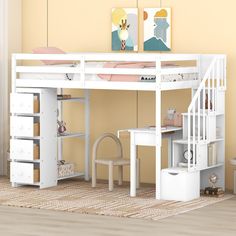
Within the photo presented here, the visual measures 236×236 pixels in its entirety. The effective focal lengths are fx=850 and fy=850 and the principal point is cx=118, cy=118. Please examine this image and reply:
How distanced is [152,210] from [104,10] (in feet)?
7.53

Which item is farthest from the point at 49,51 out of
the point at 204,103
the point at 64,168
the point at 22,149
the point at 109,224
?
the point at 109,224

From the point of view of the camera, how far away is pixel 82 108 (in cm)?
782

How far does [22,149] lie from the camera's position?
7160 mm

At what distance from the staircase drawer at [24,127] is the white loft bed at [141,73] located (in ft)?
0.87

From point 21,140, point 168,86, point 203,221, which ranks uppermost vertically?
point 168,86

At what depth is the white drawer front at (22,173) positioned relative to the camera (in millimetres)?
7133

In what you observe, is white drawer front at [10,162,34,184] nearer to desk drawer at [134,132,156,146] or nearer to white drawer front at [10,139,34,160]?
white drawer front at [10,139,34,160]

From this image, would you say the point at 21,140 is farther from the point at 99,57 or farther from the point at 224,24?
the point at 224,24

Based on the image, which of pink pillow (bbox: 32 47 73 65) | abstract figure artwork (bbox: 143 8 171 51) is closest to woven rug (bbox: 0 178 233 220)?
pink pillow (bbox: 32 47 73 65)

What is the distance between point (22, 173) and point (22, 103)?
0.59 metres

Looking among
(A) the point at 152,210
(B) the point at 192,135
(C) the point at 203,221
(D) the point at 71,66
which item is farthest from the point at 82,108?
(C) the point at 203,221

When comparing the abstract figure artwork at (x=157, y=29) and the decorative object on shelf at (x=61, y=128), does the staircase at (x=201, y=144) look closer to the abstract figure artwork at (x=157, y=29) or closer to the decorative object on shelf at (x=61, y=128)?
the abstract figure artwork at (x=157, y=29)

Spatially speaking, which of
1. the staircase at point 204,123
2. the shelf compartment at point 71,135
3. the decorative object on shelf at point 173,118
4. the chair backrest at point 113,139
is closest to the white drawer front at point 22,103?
the shelf compartment at point 71,135

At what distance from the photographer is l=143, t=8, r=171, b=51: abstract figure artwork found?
7.33 metres
